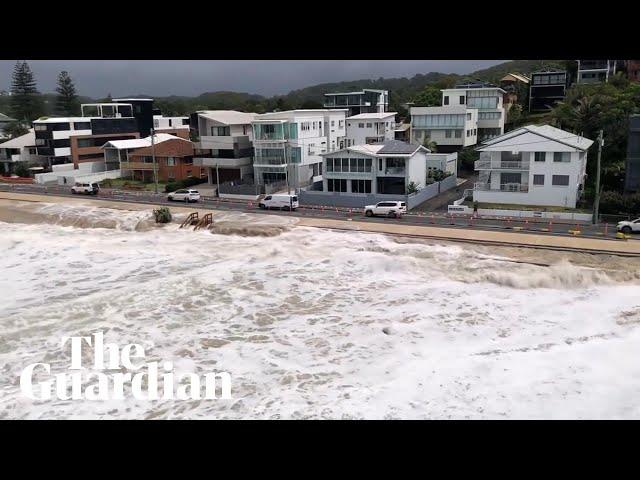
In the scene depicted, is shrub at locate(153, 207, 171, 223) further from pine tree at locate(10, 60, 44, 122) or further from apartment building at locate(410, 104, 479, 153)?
pine tree at locate(10, 60, 44, 122)

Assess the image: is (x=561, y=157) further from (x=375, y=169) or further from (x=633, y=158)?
(x=375, y=169)

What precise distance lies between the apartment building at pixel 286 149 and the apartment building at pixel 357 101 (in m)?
17.5

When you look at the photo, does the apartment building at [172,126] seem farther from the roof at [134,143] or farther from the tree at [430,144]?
the tree at [430,144]

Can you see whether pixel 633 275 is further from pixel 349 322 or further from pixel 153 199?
pixel 153 199

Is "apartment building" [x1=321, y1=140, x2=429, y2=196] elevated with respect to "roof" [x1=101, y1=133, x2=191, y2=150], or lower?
lower

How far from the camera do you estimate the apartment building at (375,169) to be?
35.2 meters

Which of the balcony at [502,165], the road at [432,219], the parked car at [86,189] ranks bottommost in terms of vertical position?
the road at [432,219]

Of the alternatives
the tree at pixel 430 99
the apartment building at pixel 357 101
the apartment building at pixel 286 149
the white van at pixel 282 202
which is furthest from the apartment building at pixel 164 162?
the tree at pixel 430 99

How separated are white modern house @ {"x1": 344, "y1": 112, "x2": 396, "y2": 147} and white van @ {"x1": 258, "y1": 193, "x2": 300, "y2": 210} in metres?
17.1

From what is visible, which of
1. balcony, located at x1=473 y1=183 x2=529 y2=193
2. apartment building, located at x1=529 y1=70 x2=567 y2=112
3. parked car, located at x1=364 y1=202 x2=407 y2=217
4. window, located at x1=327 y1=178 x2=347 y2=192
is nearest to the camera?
parked car, located at x1=364 y1=202 x2=407 y2=217

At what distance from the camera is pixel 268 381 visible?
1430 centimetres

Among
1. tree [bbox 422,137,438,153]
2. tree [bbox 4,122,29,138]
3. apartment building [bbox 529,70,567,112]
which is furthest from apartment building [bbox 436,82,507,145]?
tree [bbox 4,122,29,138]

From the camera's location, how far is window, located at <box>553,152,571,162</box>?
31.1 meters

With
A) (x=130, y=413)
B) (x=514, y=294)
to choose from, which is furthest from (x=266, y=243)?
(x=130, y=413)
